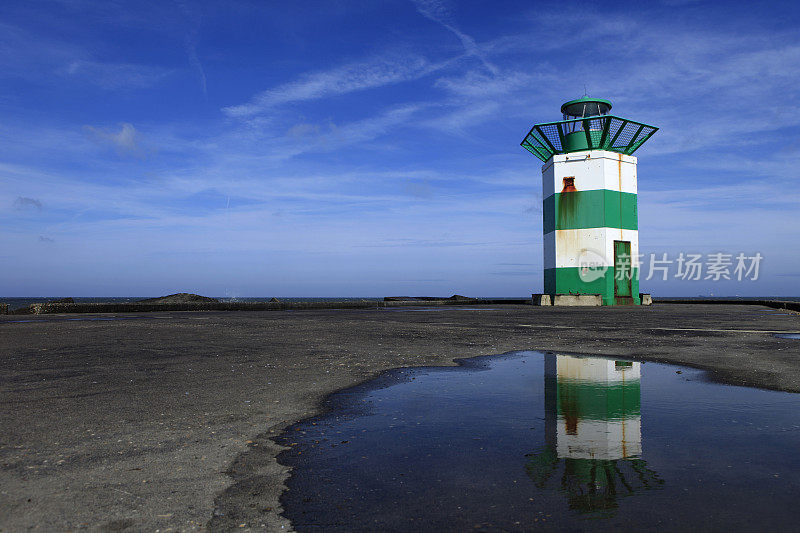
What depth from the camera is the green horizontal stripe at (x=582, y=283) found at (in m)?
34.4

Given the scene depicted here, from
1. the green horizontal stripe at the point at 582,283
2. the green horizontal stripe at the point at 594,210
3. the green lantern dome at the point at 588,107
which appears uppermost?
the green lantern dome at the point at 588,107

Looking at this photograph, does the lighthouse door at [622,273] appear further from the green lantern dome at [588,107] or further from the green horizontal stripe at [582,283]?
the green lantern dome at [588,107]

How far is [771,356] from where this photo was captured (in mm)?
8047

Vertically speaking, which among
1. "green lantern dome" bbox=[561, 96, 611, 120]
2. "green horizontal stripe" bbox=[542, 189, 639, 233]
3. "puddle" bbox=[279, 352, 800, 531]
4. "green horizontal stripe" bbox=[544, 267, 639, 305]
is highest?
"green lantern dome" bbox=[561, 96, 611, 120]

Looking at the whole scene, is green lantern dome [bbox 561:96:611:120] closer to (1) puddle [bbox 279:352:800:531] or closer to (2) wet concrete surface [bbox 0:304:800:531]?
(2) wet concrete surface [bbox 0:304:800:531]

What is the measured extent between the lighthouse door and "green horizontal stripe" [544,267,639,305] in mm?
415

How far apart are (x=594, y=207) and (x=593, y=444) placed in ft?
108

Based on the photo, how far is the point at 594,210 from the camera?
3438 cm

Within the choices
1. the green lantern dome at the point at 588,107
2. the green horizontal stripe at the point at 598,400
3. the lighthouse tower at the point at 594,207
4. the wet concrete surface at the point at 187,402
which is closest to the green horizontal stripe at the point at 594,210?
the lighthouse tower at the point at 594,207

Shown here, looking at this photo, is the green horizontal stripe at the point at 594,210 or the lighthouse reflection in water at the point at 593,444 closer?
the lighthouse reflection in water at the point at 593,444

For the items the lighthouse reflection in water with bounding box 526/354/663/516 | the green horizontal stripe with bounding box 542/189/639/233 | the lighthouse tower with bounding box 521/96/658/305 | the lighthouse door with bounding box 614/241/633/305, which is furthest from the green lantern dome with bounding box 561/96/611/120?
the lighthouse reflection in water with bounding box 526/354/663/516

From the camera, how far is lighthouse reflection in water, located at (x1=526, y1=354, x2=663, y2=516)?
2.85 meters

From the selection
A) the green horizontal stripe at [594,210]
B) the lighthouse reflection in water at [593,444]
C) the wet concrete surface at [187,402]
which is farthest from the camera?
the green horizontal stripe at [594,210]

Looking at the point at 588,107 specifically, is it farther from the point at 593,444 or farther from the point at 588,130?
the point at 593,444
